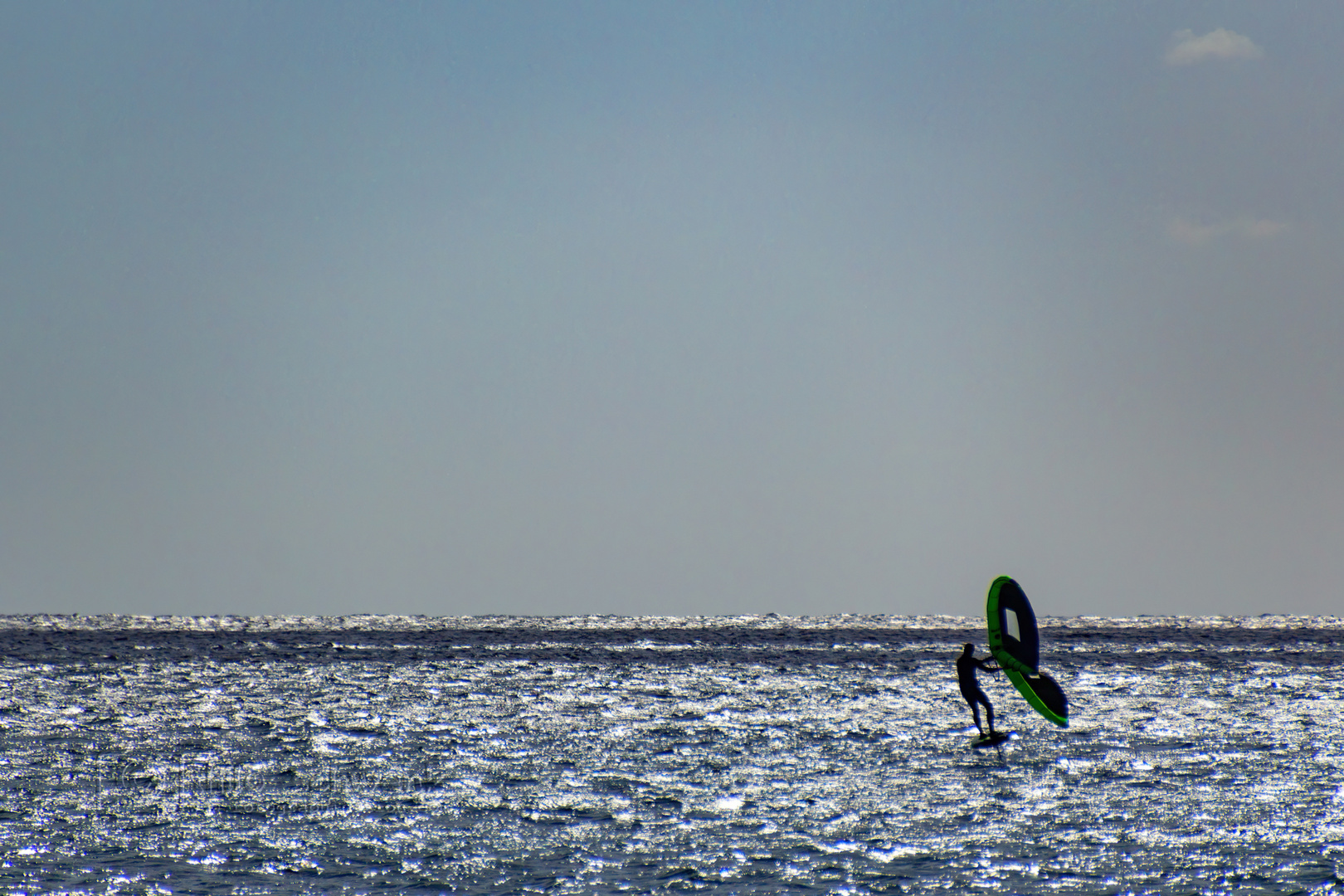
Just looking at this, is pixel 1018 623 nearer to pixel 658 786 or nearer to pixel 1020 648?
pixel 1020 648

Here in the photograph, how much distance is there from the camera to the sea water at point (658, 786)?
1399 cm

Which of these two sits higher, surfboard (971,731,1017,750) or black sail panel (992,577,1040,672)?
black sail panel (992,577,1040,672)

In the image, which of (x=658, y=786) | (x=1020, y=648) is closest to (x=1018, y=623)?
(x=1020, y=648)

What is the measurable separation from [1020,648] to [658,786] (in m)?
9.86

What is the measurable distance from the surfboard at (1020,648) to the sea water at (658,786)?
3.42 ft

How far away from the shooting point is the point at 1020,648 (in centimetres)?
2550

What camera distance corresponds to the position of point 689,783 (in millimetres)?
20344

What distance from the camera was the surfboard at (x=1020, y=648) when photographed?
25.2m

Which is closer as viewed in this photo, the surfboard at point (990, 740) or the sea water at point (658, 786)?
the sea water at point (658, 786)

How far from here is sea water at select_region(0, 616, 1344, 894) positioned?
45.9 ft

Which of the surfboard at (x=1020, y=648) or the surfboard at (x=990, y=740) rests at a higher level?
the surfboard at (x=1020, y=648)

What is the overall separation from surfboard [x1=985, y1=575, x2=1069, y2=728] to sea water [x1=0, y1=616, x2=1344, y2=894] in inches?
41.0

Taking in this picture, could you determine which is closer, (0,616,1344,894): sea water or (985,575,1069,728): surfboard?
(0,616,1344,894): sea water

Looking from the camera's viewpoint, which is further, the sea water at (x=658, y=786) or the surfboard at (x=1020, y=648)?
the surfboard at (x=1020, y=648)
